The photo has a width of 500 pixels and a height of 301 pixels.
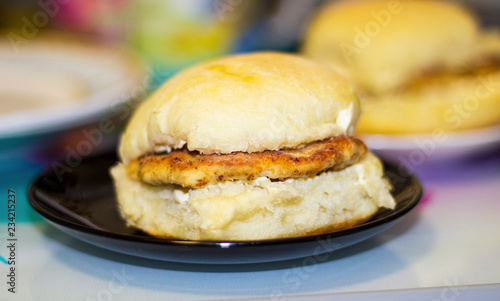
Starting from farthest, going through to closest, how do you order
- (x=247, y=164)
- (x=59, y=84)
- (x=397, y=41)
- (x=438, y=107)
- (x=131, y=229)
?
1. (x=59, y=84)
2. (x=397, y=41)
3. (x=438, y=107)
4. (x=131, y=229)
5. (x=247, y=164)

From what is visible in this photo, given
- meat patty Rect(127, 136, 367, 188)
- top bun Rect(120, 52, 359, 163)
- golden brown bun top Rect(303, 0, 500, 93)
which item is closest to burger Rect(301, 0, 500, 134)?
golden brown bun top Rect(303, 0, 500, 93)

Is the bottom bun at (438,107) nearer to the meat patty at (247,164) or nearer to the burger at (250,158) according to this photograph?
the burger at (250,158)

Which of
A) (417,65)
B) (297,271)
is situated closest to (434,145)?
(417,65)

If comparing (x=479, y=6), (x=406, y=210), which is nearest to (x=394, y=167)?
(x=406, y=210)

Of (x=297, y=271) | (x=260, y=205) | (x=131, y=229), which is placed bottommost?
(x=131, y=229)

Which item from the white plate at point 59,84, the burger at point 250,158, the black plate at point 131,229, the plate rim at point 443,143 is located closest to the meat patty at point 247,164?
the burger at point 250,158

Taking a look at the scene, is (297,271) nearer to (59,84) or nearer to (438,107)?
(438,107)

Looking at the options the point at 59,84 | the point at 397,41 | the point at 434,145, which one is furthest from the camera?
the point at 59,84
